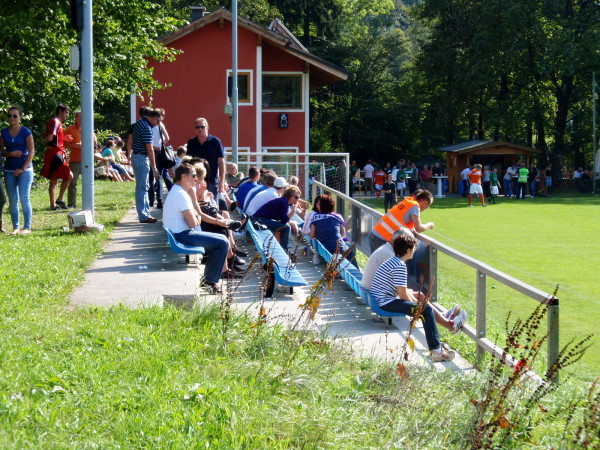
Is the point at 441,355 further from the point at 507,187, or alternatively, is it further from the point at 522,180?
the point at 507,187

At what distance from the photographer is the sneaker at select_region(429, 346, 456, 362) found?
9.00m

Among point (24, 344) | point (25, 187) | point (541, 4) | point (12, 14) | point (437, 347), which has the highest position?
point (541, 4)

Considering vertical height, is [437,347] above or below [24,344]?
below

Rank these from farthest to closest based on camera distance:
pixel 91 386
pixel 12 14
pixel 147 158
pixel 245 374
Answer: pixel 12 14 → pixel 147 158 → pixel 245 374 → pixel 91 386

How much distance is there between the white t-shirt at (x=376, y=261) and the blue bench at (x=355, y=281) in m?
0.10

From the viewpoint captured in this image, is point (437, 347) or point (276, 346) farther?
point (437, 347)

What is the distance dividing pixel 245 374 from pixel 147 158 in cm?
911

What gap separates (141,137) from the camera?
1470cm

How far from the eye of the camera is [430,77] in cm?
6625

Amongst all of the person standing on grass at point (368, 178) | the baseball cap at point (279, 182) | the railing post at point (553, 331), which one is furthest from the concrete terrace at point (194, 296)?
the person standing on grass at point (368, 178)

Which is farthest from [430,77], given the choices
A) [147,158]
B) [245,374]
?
[245,374]

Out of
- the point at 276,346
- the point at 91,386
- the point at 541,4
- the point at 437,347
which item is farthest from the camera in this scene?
the point at 541,4

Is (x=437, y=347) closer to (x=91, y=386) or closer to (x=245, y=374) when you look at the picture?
(x=245, y=374)

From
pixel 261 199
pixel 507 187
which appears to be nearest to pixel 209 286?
pixel 261 199
